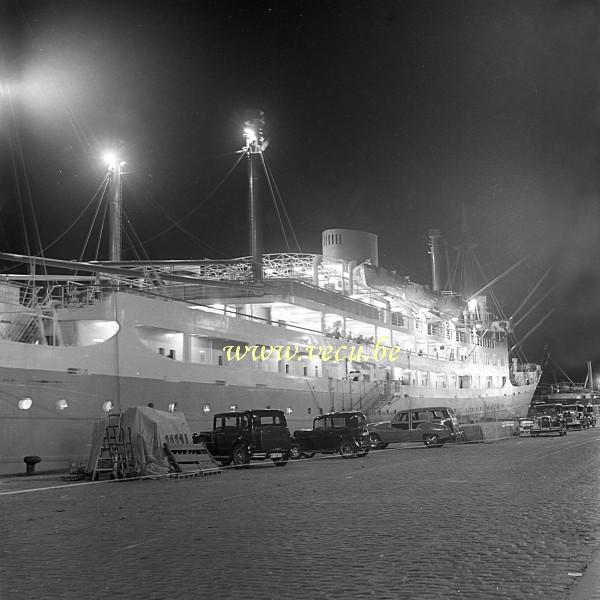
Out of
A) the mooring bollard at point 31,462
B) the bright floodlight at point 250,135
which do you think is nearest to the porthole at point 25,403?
the mooring bollard at point 31,462

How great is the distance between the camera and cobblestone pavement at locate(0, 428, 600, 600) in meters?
5.61

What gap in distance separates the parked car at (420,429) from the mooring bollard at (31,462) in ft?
49.1

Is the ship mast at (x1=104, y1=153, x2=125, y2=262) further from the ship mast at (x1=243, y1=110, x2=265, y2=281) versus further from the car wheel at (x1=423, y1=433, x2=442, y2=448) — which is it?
Answer: the car wheel at (x1=423, y1=433, x2=442, y2=448)

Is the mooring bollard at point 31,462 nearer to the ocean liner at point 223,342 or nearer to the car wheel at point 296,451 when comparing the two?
the ocean liner at point 223,342

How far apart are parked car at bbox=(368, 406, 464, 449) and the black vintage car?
4.76 meters

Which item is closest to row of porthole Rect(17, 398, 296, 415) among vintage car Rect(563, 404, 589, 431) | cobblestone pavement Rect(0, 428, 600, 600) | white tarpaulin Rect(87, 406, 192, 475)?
white tarpaulin Rect(87, 406, 192, 475)

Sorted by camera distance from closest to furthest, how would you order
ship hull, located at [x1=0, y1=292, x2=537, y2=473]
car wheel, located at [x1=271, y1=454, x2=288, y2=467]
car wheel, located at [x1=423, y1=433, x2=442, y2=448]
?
ship hull, located at [x1=0, y1=292, x2=537, y2=473] < car wheel, located at [x1=271, y1=454, x2=288, y2=467] < car wheel, located at [x1=423, y1=433, x2=442, y2=448]

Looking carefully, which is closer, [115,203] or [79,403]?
[79,403]

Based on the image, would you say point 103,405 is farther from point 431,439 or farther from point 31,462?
point 431,439

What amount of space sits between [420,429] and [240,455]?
36.4 ft

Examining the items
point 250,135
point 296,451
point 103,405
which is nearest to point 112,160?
point 250,135

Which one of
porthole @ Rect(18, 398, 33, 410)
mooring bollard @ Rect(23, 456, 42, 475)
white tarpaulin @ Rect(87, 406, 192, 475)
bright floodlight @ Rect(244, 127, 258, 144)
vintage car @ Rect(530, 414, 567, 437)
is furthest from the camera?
vintage car @ Rect(530, 414, 567, 437)

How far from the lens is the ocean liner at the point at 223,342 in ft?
66.1

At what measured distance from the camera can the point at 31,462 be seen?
1820cm
